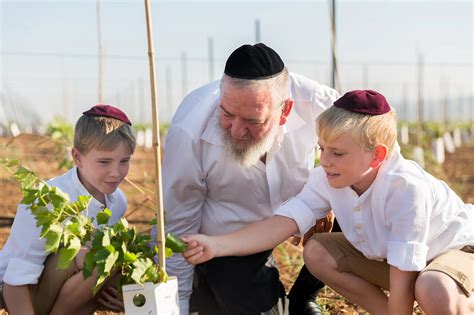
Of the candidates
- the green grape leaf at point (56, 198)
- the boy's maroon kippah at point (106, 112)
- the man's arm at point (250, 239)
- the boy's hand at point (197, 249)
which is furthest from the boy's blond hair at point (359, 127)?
the green grape leaf at point (56, 198)

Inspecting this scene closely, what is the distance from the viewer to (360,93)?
235cm

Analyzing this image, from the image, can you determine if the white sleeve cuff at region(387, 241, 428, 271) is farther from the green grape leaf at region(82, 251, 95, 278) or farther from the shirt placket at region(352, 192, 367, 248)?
the green grape leaf at region(82, 251, 95, 278)

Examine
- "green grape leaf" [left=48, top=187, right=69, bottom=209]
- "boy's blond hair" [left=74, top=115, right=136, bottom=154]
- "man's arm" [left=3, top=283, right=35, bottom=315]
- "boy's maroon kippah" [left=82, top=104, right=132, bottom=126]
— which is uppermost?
"boy's maroon kippah" [left=82, top=104, right=132, bottom=126]

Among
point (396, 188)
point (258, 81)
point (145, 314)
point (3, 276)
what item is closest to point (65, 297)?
point (3, 276)

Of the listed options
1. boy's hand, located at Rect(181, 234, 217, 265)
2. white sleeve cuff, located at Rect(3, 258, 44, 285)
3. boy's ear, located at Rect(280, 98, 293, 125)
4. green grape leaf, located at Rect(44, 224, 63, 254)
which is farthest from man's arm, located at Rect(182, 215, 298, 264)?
white sleeve cuff, located at Rect(3, 258, 44, 285)

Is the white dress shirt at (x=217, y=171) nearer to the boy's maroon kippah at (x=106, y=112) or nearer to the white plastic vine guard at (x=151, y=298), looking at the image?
the boy's maroon kippah at (x=106, y=112)

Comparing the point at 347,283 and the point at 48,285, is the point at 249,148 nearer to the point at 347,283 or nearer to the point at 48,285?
the point at 347,283

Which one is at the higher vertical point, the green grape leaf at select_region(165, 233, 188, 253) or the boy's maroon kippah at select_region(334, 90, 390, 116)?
the boy's maroon kippah at select_region(334, 90, 390, 116)

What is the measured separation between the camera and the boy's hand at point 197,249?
2.14 m

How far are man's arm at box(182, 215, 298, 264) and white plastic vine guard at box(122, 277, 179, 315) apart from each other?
240 mm

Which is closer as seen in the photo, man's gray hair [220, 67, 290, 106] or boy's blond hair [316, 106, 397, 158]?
boy's blond hair [316, 106, 397, 158]

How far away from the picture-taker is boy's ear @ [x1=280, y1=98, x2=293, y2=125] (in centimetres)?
258

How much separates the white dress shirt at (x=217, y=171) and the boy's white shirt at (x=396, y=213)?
222 millimetres

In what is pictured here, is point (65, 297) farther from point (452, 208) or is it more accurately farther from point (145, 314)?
point (452, 208)
